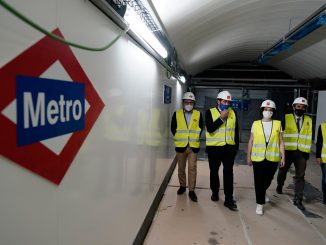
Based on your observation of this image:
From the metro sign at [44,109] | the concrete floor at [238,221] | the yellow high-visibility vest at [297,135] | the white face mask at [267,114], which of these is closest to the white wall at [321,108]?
the concrete floor at [238,221]

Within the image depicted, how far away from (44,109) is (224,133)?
3.26m

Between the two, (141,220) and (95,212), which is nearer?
(95,212)

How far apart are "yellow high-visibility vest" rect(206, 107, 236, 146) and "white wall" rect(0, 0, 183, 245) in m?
1.33

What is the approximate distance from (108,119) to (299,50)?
6676 millimetres

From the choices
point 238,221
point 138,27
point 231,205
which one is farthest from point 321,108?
point 138,27

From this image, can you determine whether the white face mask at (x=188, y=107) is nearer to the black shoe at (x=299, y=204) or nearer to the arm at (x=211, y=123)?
the arm at (x=211, y=123)

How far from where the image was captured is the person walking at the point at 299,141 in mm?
→ 4105

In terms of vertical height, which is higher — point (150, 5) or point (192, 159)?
point (150, 5)

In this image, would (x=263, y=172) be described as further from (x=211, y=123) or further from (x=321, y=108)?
(x=321, y=108)

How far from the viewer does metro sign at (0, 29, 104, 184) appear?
92cm

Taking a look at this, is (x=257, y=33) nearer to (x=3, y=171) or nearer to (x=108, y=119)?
(x=108, y=119)

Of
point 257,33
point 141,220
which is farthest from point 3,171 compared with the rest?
point 257,33

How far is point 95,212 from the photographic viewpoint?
1.68m

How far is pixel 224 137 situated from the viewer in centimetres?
402
